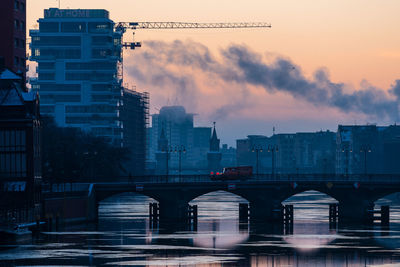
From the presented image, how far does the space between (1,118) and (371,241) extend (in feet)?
193

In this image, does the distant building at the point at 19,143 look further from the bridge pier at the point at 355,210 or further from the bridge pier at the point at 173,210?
the bridge pier at the point at 355,210

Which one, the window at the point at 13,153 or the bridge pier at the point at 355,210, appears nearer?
the window at the point at 13,153

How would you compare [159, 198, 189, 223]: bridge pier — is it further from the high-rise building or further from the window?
the window

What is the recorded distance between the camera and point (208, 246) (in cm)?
12238

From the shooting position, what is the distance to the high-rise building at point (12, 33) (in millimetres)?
172125

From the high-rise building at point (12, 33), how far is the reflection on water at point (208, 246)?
36.5 metres

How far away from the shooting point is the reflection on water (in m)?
102

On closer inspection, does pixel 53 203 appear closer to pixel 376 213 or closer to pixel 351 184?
pixel 351 184

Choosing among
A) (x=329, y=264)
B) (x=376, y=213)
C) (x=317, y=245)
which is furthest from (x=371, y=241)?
(x=376, y=213)

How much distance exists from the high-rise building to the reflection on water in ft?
120

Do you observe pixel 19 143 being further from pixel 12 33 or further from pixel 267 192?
pixel 267 192

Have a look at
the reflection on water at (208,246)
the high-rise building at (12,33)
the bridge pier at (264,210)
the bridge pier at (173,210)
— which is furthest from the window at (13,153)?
the bridge pier at (264,210)

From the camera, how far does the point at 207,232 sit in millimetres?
147250

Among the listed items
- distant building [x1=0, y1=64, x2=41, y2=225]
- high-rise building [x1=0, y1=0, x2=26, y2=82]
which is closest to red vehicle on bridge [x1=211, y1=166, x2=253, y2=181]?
high-rise building [x1=0, y1=0, x2=26, y2=82]
